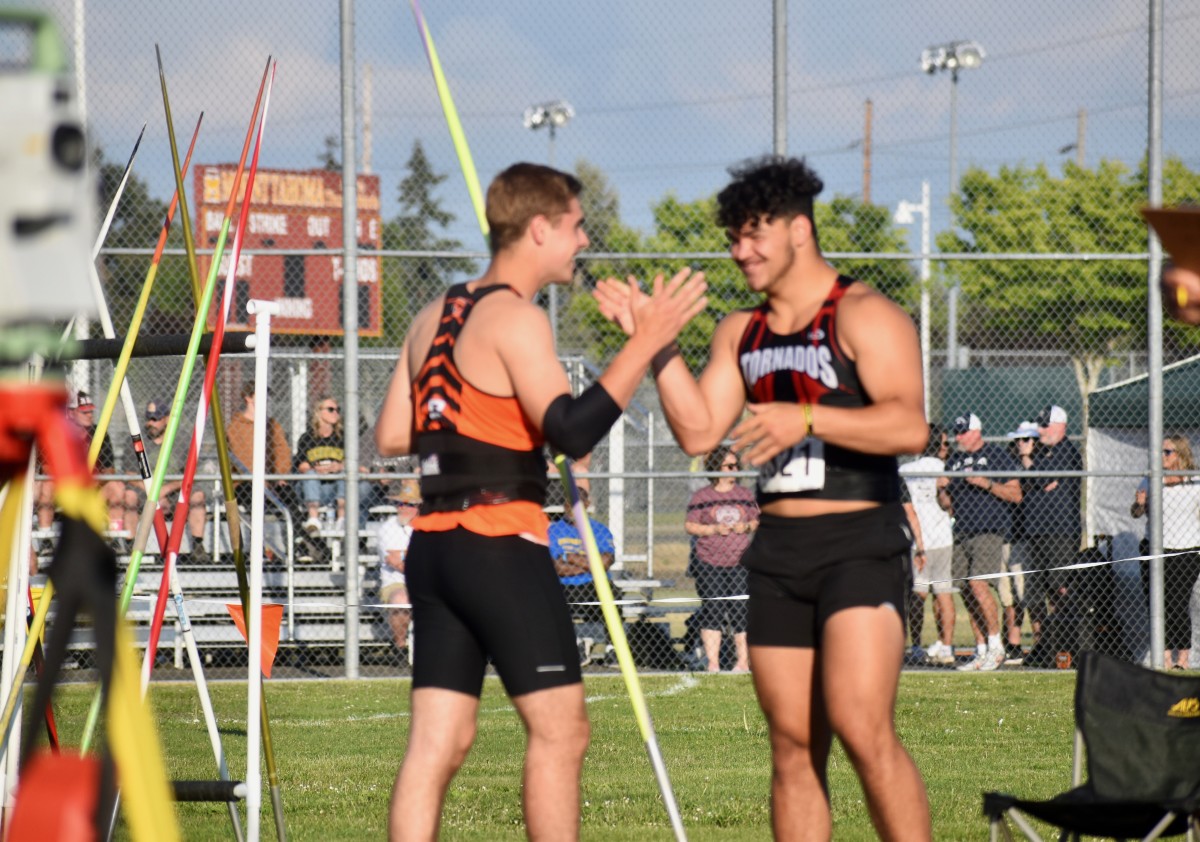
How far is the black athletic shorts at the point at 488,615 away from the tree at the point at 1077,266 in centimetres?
→ 759

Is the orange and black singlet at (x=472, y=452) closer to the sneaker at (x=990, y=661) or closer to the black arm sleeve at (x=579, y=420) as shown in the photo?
the black arm sleeve at (x=579, y=420)

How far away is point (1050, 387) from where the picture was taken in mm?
19625

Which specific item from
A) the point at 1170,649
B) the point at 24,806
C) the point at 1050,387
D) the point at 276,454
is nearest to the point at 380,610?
the point at 276,454

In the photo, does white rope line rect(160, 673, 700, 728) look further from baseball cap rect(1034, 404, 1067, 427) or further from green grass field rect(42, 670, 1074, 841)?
baseball cap rect(1034, 404, 1067, 427)

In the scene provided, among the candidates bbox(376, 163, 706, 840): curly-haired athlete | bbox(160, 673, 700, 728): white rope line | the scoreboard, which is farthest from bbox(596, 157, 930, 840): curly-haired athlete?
the scoreboard

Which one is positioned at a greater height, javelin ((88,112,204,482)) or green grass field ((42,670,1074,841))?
javelin ((88,112,204,482))

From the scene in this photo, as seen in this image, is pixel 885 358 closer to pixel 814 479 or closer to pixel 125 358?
pixel 814 479

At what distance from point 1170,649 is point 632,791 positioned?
597 centimetres

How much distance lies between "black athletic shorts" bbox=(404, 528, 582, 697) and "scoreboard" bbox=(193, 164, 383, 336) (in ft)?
22.4

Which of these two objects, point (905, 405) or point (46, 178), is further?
point (905, 405)

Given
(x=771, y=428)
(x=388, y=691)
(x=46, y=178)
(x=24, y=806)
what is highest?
(x=46, y=178)

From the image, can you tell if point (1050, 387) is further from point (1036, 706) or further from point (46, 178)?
point (46, 178)

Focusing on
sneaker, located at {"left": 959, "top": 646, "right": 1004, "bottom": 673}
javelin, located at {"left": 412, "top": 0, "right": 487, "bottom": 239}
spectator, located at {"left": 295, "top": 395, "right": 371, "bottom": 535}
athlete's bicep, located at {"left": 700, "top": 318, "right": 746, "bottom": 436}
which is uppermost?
javelin, located at {"left": 412, "top": 0, "right": 487, "bottom": 239}

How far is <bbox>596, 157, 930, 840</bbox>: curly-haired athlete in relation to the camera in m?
3.81
